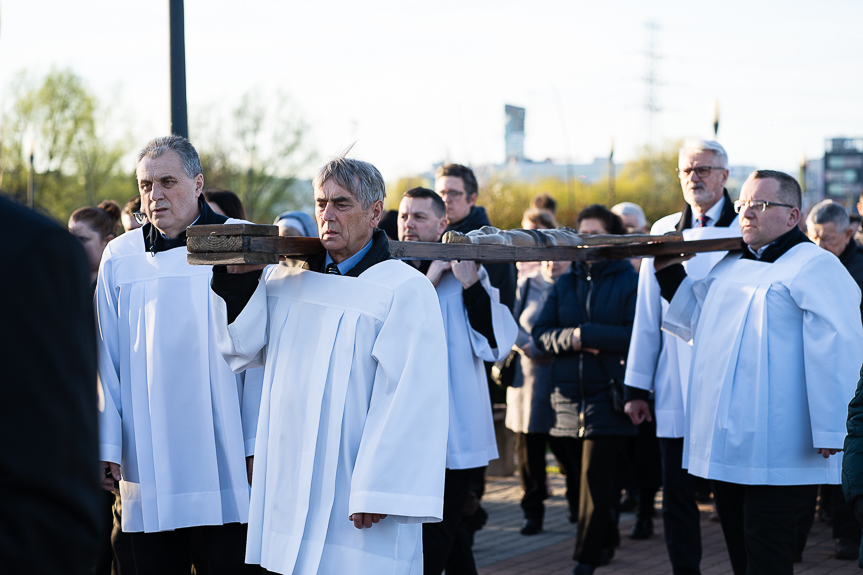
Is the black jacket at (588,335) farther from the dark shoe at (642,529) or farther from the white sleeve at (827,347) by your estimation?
the white sleeve at (827,347)

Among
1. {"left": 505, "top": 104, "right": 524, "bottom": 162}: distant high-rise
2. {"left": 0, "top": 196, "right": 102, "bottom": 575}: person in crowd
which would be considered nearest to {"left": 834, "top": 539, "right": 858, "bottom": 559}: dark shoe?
{"left": 0, "top": 196, "right": 102, "bottom": 575}: person in crowd

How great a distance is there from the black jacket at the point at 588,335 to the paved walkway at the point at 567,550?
95 centimetres

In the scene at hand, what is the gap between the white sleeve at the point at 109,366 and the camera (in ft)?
13.0

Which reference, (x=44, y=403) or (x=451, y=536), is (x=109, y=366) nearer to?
(x=451, y=536)

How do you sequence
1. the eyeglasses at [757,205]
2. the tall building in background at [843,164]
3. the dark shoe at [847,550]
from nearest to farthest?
1. the eyeglasses at [757,205]
2. the dark shoe at [847,550]
3. the tall building in background at [843,164]

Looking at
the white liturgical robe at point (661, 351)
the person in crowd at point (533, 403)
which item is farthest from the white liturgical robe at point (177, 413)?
the person in crowd at point (533, 403)

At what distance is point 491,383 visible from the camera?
10547 mm

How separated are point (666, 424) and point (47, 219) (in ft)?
16.2

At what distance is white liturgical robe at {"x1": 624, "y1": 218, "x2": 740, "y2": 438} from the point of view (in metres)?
5.63

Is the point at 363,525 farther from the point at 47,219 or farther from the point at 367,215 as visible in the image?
the point at 47,219

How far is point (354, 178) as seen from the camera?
3412mm

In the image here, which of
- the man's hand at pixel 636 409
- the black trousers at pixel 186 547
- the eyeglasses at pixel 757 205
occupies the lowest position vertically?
the black trousers at pixel 186 547

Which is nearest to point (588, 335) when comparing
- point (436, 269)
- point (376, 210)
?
point (436, 269)

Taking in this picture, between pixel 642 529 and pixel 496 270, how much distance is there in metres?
2.65
